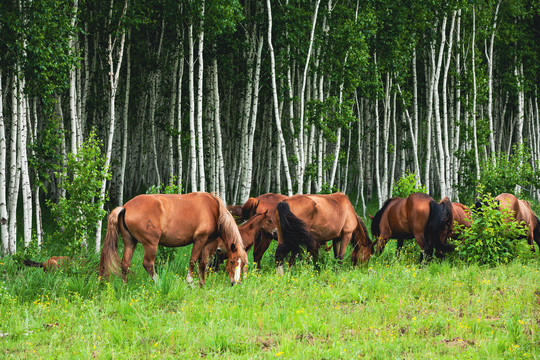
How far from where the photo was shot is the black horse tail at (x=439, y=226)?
9719 millimetres

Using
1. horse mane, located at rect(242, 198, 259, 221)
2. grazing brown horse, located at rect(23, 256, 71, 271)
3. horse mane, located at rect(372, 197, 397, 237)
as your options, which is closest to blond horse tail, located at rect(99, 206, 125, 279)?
grazing brown horse, located at rect(23, 256, 71, 271)

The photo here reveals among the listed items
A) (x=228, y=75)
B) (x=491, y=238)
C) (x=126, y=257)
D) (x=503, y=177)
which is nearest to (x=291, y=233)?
(x=126, y=257)

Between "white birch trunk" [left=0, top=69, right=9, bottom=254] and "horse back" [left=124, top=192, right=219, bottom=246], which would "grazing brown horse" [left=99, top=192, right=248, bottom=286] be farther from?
"white birch trunk" [left=0, top=69, right=9, bottom=254]

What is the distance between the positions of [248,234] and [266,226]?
548 mm

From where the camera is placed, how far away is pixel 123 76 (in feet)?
80.0

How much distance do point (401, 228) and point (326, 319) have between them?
178 inches

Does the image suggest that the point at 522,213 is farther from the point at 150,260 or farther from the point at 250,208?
the point at 150,260

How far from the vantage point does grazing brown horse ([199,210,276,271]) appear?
8844 millimetres

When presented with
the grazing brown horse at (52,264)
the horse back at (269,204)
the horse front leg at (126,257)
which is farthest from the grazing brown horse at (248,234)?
the grazing brown horse at (52,264)

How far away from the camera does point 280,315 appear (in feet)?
20.9

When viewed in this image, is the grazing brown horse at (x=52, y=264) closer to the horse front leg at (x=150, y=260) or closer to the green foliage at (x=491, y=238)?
the horse front leg at (x=150, y=260)

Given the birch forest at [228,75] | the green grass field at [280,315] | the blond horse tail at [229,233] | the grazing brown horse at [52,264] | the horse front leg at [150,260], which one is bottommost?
the green grass field at [280,315]

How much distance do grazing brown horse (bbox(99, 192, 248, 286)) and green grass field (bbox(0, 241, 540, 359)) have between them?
0.34 m

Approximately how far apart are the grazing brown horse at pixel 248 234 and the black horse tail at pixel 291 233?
1.84ft
